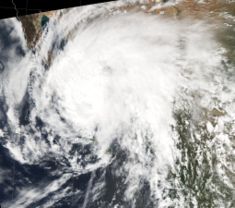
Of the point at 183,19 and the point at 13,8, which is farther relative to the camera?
the point at 183,19

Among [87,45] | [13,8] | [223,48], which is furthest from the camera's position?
[87,45]

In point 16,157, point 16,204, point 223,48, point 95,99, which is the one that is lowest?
point 16,204

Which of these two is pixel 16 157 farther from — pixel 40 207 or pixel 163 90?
pixel 163 90

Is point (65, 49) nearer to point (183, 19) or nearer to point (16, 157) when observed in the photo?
point (183, 19)

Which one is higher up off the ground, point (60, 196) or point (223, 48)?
point (223, 48)

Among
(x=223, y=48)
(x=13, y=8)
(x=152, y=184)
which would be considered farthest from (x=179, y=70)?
(x=13, y=8)

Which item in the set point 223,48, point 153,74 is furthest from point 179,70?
point 223,48

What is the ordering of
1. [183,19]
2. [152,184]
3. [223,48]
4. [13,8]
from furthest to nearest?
[152,184], [223,48], [183,19], [13,8]
